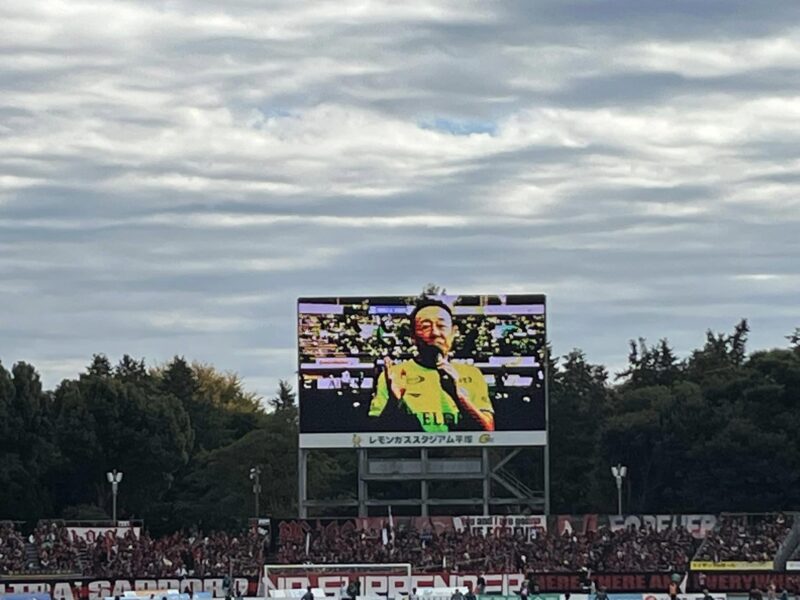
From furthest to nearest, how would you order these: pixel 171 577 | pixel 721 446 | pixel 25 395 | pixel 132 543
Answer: pixel 25 395 < pixel 721 446 < pixel 132 543 < pixel 171 577

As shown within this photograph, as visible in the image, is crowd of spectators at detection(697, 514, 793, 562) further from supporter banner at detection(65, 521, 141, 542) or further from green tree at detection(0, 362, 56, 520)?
green tree at detection(0, 362, 56, 520)

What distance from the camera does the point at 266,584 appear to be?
6216 cm

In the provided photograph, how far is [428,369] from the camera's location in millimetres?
70188

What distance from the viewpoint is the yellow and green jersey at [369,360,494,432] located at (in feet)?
230

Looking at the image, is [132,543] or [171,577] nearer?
[171,577]

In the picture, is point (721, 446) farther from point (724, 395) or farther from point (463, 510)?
point (463, 510)

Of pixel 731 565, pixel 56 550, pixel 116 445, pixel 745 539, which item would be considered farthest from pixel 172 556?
pixel 116 445

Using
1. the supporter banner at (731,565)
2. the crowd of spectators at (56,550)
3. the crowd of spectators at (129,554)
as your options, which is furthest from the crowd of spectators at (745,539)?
the crowd of spectators at (56,550)

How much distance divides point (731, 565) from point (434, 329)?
14.6 metres

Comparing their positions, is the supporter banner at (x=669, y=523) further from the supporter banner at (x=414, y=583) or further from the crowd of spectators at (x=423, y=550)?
the supporter banner at (x=414, y=583)

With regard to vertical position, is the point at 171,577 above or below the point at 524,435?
below

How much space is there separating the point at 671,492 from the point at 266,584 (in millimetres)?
35412

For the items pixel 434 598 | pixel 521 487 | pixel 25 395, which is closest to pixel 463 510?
pixel 521 487

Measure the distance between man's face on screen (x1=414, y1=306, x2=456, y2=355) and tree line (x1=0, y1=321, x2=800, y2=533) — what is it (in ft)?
73.9
